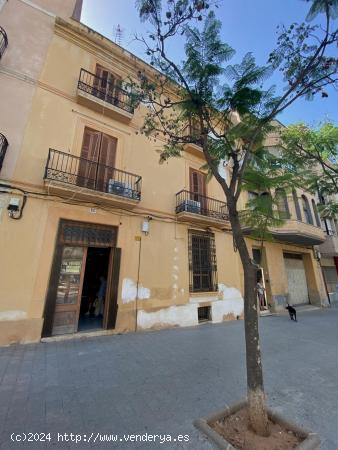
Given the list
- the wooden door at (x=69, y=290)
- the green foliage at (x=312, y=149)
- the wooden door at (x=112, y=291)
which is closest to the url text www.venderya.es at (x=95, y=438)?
the wooden door at (x=69, y=290)

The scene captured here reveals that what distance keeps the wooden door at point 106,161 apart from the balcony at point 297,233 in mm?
8288

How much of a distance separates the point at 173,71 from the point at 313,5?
7.34 feet

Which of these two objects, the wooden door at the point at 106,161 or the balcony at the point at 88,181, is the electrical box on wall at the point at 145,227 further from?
the wooden door at the point at 106,161

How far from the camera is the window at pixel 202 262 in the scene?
855 cm

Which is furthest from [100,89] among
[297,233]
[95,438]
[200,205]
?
[297,233]

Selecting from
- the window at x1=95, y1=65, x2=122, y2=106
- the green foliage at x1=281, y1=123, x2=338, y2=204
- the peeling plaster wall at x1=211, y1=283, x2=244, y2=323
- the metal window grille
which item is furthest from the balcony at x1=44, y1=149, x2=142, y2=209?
the green foliage at x1=281, y1=123, x2=338, y2=204

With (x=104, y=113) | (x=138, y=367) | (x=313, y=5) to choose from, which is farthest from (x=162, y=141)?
(x=138, y=367)

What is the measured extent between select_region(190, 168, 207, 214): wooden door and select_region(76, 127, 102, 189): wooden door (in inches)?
163

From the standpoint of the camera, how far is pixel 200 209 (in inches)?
351

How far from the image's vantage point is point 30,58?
6867 mm

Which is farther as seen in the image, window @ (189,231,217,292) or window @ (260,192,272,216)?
window @ (189,231,217,292)

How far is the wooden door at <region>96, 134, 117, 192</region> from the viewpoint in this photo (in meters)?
7.16

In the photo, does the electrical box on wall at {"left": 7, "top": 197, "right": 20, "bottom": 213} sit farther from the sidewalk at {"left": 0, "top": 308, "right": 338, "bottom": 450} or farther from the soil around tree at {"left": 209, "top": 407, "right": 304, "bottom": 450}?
the soil around tree at {"left": 209, "top": 407, "right": 304, "bottom": 450}

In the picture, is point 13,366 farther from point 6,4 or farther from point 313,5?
point 6,4
